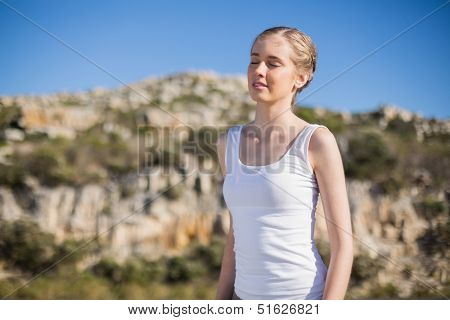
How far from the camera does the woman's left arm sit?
109 centimetres

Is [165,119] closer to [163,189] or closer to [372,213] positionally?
[163,189]

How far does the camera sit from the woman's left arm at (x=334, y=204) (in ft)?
3.58

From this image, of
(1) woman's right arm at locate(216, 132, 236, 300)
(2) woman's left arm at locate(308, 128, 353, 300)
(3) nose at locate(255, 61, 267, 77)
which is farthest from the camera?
(1) woman's right arm at locate(216, 132, 236, 300)

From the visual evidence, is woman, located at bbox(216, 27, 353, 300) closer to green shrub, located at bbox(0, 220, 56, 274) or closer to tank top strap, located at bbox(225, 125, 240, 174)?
tank top strap, located at bbox(225, 125, 240, 174)

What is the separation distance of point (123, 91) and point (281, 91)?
21177 millimetres

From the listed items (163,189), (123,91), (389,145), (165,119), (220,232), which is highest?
(123,91)

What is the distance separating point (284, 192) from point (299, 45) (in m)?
0.39

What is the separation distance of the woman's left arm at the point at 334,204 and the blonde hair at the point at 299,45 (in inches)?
8.7

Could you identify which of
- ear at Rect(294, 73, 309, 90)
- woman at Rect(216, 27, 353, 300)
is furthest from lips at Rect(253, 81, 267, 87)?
ear at Rect(294, 73, 309, 90)

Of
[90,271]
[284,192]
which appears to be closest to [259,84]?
[284,192]

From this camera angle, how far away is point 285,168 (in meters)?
1.13

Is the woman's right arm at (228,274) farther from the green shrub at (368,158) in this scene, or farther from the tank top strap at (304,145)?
the green shrub at (368,158)

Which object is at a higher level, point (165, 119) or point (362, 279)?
point (165, 119)
